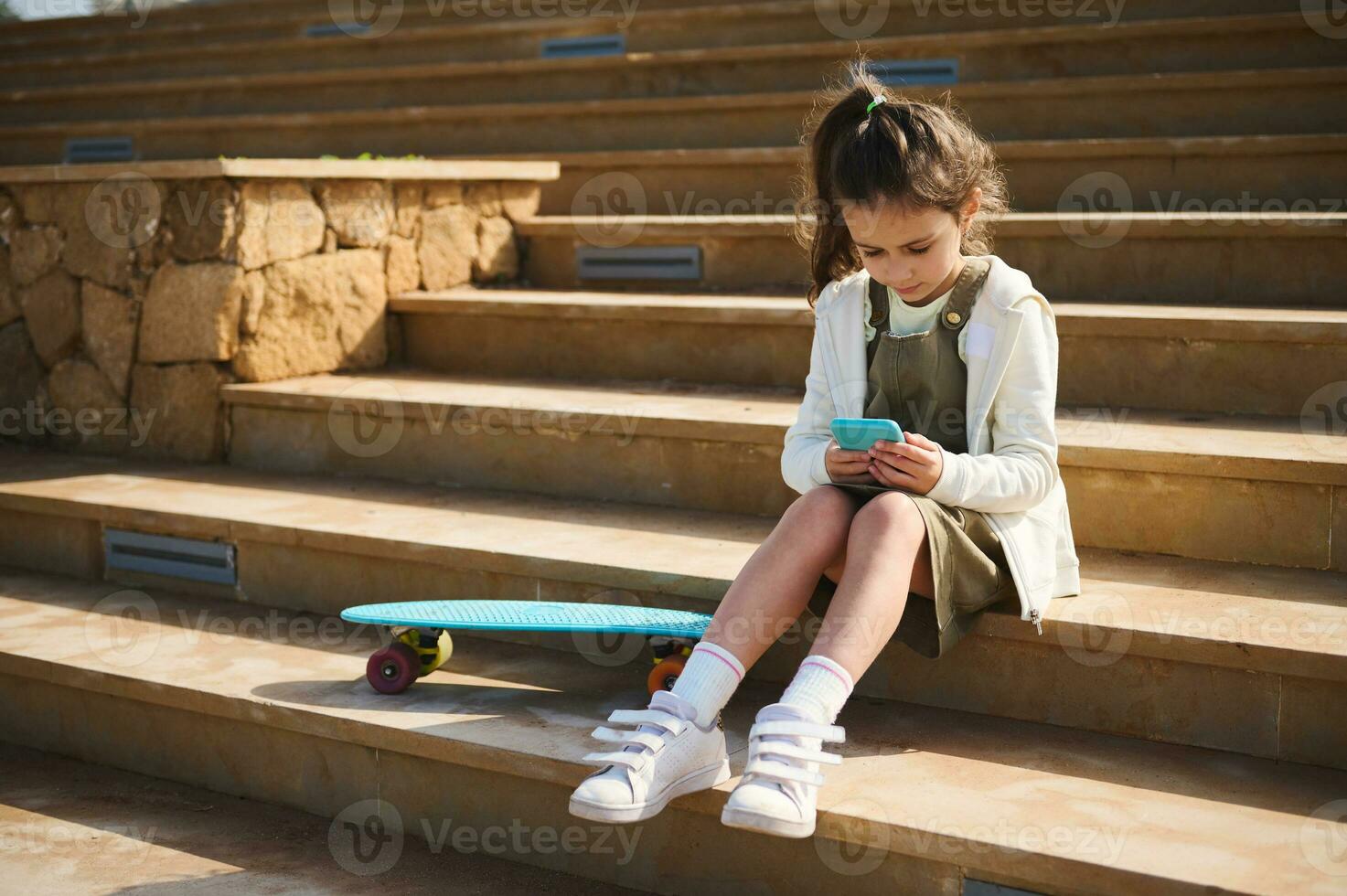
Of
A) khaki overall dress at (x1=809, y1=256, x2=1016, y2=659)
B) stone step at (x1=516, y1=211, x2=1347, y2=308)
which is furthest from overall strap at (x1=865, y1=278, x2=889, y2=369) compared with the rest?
stone step at (x1=516, y1=211, x2=1347, y2=308)

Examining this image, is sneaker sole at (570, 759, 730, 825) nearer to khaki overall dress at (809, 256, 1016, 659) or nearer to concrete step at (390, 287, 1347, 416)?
khaki overall dress at (809, 256, 1016, 659)

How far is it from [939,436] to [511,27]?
3.22m

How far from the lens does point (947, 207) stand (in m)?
2.02

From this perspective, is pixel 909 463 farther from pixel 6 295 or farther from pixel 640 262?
pixel 6 295

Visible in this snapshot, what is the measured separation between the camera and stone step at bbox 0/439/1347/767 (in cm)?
194

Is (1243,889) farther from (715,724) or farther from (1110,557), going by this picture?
(1110,557)

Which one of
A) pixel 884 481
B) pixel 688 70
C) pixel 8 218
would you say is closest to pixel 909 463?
pixel 884 481

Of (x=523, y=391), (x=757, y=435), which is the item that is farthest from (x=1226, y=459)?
(x=523, y=391)

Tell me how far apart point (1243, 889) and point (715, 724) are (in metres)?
0.72

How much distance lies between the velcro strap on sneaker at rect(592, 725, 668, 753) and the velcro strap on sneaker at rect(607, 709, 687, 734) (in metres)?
0.02

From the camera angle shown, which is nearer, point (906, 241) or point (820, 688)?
point (820, 688)

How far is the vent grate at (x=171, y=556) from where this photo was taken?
9.46ft

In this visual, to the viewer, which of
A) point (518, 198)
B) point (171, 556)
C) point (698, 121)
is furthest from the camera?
point (698, 121)

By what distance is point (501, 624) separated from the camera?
217 centimetres
